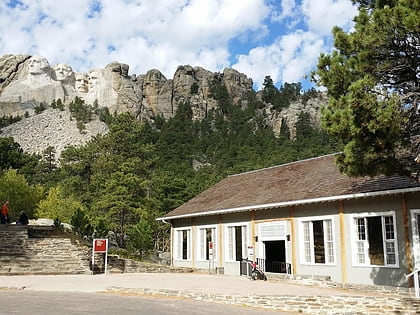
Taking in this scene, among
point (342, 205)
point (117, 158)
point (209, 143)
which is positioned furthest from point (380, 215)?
point (209, 143)

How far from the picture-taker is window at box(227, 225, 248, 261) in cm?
2014

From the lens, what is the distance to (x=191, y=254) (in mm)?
23062

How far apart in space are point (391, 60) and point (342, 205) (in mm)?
6764

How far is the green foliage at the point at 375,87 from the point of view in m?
9.10

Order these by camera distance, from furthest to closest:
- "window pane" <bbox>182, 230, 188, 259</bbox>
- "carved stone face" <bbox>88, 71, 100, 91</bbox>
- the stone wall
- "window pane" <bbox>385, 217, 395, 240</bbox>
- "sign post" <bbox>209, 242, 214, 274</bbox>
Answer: "carved stone face" <bbox>88, 71, 100, 91</bbox> → "window pane" <bbox>182, 230, 188, 259</bbox> → "sign post" <bbox>209, 242, 214, 274</bbox> → the stone wall → "window pane" <bbox>385, 217, 395, 240</bbox>

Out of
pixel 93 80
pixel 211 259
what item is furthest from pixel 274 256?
pixel 93 80

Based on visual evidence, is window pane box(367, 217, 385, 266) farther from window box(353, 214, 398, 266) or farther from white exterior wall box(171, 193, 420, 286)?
white exterior wall box(171, 193, 420, 286)

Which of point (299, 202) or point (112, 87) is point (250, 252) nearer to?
point (299, 202)

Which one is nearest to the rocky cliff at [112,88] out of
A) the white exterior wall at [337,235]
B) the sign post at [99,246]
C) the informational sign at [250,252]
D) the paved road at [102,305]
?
the white exterior wall at [337,235]

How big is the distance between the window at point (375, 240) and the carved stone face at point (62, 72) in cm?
13413

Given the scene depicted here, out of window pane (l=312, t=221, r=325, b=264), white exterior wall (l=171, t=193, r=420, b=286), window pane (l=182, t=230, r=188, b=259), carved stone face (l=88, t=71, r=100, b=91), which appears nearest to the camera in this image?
white exterior wall (l=171, t=193, r=420, b=286)

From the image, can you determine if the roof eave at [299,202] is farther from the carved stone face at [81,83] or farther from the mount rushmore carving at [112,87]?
the carved stone face at [81,83]

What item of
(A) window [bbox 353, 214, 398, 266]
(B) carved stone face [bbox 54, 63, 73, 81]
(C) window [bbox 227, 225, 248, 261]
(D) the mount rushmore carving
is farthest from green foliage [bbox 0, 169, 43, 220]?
(B) carved stone face [bbox 54, 63, 73, 81]

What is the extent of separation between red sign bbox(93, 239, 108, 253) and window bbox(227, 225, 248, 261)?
564 cm
